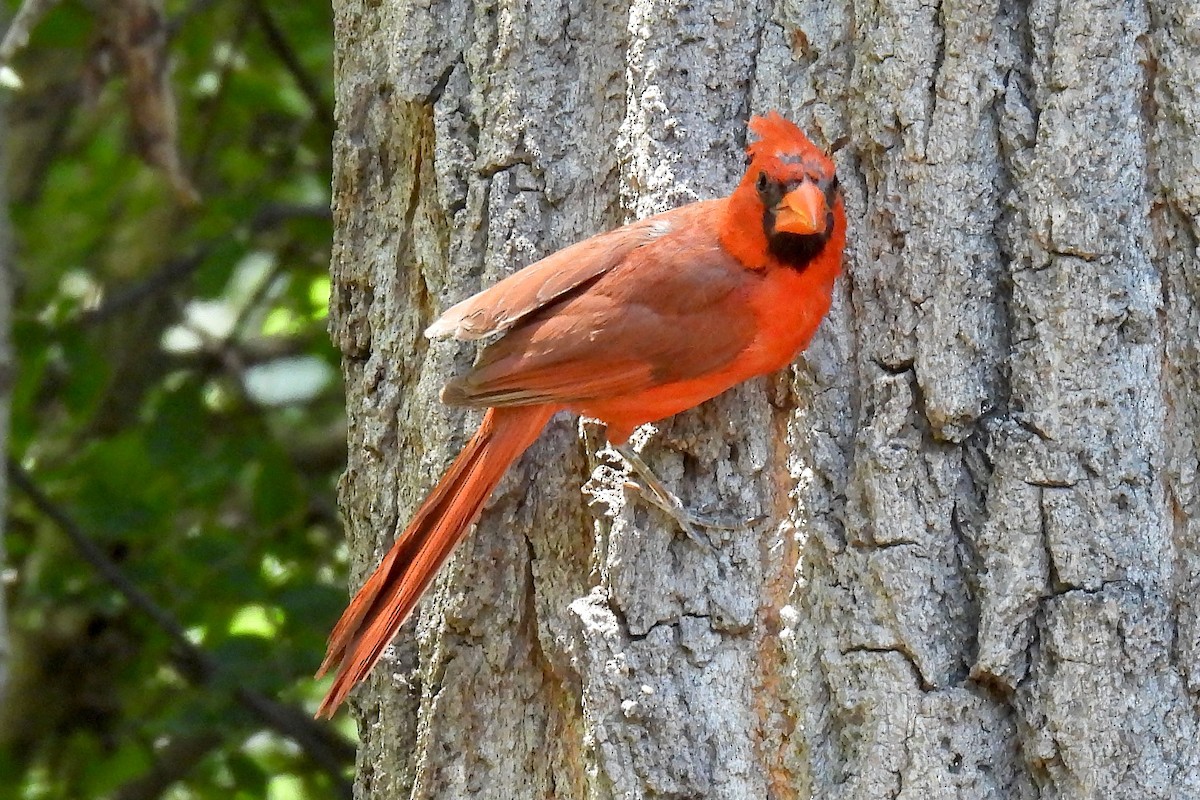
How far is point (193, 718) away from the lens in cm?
329

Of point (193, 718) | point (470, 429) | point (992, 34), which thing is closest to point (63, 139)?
point (193, 718)

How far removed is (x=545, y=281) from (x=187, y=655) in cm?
193

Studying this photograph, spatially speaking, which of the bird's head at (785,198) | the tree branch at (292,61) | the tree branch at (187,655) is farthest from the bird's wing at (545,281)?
the tree branch at (292,61)

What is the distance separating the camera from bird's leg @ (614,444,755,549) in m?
1.97

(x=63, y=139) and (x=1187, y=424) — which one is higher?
(x=63, y=139)

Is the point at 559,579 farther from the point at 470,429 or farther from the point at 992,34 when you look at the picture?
the point at 992,34

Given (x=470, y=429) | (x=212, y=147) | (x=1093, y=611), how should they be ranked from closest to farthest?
(x=1093, y=611), (x=470, y=429), (x=212, y=147)

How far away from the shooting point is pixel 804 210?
1.98m

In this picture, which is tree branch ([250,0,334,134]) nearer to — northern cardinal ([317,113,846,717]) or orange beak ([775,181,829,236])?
northern cardinal ([317,113,846,717])

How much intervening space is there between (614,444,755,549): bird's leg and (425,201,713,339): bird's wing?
29 centimetres

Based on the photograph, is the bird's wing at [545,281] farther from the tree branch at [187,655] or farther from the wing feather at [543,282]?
the tree branch at [187,655]

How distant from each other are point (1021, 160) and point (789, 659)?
2.37 feet

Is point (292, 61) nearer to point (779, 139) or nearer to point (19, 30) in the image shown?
point (19, 30)

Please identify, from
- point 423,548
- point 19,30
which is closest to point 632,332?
point 423,548
